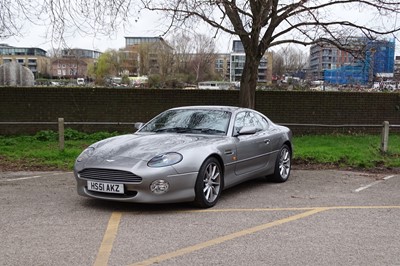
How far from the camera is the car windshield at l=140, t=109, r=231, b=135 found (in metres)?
6.70

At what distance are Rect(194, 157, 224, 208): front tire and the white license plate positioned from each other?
0.97m

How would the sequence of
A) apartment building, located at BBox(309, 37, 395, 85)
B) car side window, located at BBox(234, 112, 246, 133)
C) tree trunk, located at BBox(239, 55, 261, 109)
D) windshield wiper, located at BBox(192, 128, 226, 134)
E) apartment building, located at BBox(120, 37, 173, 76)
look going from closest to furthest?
1. windshield wiper, located at BBox(192, 128, 226, 134)
2. car side window, located at BBox(234, 112, 246, 133)
3. apartment building, located at BBox(309, 37, 395, 85)
4. tree trunk, located at BBox(239, 55, 261, 109)
5. apartment building, located at BBox(120, 37, 173, 76)

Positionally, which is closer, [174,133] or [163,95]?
[174,133]

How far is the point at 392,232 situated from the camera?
4.88m

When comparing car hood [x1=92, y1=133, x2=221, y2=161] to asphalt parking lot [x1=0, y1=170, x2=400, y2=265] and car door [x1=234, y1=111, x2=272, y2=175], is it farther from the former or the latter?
asphalt parking lot [x1=0, y1=170, x2=400, y2=265]

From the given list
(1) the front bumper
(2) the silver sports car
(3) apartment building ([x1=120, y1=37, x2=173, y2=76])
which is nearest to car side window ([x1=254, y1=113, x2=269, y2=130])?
(2) the silver sports car

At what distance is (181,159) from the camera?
219 inches

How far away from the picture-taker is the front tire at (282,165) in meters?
7.74

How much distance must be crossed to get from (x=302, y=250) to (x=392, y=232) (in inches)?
50.9

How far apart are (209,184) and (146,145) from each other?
997 millimetres

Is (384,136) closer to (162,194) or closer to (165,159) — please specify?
(165,159)

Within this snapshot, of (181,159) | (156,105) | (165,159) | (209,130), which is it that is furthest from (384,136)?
(156,105)

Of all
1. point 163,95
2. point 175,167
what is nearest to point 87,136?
point 163,95

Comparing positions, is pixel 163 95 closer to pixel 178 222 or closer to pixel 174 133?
pixel 174 133
